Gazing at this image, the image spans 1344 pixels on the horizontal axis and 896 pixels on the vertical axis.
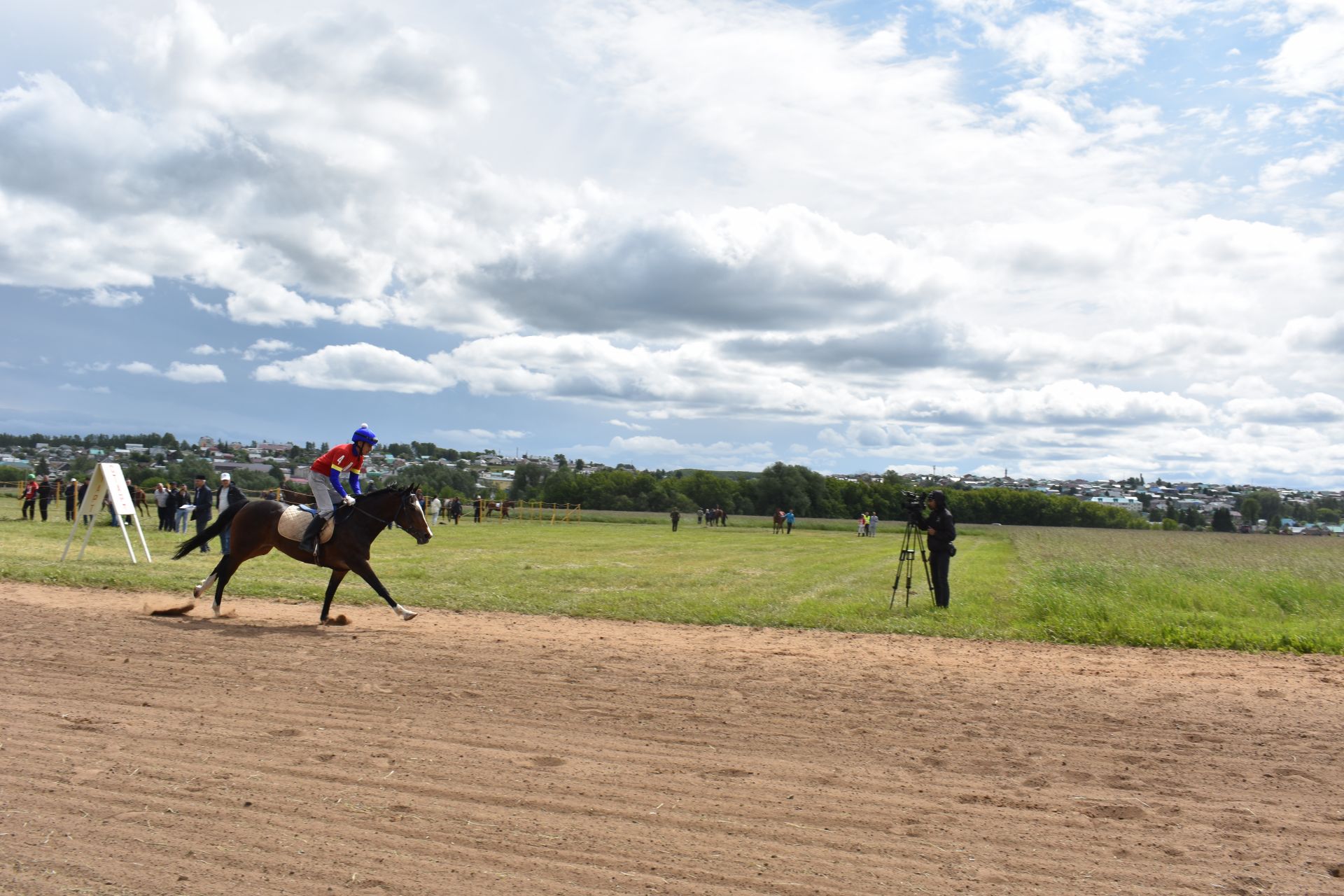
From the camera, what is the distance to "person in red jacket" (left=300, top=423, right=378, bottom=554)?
1249 cm

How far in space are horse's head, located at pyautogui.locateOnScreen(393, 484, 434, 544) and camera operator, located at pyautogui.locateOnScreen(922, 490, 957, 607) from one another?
8.26 metres

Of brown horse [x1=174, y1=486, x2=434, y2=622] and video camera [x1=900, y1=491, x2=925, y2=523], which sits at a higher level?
video camera [x1=900, y1=491, x2=925, y2=523]

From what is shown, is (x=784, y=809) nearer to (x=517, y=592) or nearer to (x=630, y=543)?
(x=517, y=592)

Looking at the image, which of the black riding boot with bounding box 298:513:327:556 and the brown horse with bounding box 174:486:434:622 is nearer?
the black riding boot with bounding box 298:513:327:556

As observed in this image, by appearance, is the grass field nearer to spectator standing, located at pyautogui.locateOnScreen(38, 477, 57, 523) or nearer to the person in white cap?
the person in white cap

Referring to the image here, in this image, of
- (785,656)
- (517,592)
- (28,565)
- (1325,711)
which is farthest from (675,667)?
(28,565)

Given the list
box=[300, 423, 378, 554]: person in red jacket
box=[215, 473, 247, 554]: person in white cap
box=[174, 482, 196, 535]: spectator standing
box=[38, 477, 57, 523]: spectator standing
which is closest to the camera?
box=[300, 423, 378, 554]: person in red jacket

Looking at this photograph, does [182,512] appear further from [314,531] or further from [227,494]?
[314,531]

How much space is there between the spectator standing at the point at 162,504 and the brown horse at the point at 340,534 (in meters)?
19.9

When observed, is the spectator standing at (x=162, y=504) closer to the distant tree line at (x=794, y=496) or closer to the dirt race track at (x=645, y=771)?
the dirt race track at (x=645, y=771)

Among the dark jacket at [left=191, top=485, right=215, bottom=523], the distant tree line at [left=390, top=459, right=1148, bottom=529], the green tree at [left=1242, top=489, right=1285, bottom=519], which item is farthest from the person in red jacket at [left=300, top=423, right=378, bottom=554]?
the green tree at [left=1242, top=489, right=1285, bottom=519]

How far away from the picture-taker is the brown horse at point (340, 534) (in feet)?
41.9

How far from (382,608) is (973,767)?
34.1 ft

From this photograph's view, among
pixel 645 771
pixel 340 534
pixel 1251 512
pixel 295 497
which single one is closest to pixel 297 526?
pixel 340 534
